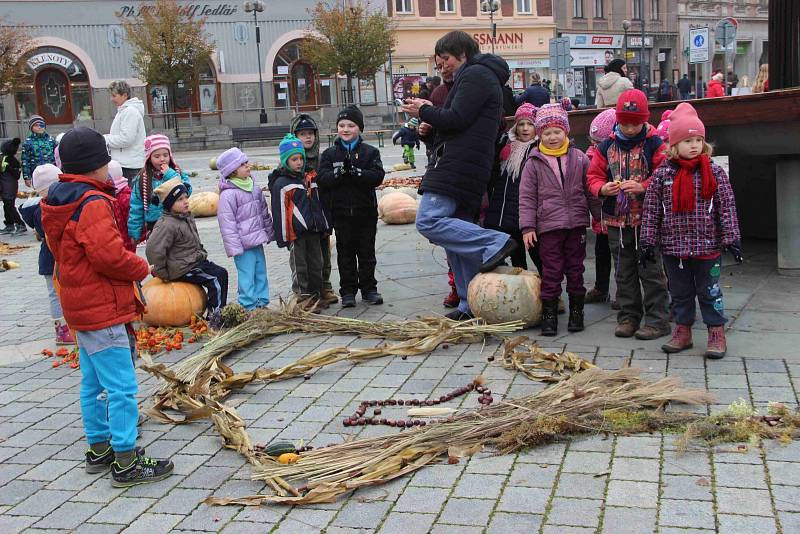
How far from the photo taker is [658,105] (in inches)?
337

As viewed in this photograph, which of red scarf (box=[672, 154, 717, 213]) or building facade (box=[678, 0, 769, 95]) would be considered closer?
red scarf (box=[672, 154, 717, 213])

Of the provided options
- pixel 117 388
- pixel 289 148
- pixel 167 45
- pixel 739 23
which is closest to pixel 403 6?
pixel 167 45

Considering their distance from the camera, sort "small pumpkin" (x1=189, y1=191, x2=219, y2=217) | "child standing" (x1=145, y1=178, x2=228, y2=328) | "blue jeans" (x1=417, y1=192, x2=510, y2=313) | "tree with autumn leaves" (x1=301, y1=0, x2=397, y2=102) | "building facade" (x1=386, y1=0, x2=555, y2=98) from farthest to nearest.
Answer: "building facade" (x1=386, y1=0, x2=555, y2=98) < "tree with autumn leaves" (x1=301, y1=0, x2=397, y2=102) < "small pumpkin" (x1=189, y1=191, x2=219, y2=217) < "child standing" (x1=145, y1=178, x2=228, y2=328) < "blue jeans" (x1=417, y1=192, x2=510, y2=313)

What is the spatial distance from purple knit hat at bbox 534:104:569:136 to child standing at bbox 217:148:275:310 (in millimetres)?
2642

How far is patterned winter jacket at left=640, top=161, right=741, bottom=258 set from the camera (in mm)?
5738

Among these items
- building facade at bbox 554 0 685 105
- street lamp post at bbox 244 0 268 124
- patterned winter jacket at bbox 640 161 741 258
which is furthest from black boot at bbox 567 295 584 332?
building facade at bbox 554 0 685 105

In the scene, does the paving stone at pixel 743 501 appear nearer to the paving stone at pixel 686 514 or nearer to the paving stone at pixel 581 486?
the paving stone at pixel 686 514

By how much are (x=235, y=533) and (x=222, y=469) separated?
2.53 feet

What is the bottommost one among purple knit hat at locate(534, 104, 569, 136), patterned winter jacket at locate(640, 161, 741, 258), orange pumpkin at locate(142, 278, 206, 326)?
orange pumpkin at locate(142, 278, 206, 326)

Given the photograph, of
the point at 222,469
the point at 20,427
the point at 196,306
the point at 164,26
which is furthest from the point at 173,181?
the point at 164,26

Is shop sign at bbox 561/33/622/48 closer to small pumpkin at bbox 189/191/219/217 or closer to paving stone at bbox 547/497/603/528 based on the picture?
small pumpkin at bbox 189/191/219/217

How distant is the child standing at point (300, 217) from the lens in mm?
7953

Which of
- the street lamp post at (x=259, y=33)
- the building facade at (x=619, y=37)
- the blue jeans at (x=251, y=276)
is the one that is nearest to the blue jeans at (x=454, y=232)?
the blue jeans at (x=251, y=276)

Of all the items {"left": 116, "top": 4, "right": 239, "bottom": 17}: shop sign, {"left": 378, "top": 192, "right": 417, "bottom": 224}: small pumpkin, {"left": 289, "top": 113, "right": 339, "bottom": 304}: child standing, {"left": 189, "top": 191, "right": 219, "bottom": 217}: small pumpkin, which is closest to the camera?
{"left": 289, "top": 113, "right": 339, "bottom": 304}: child standing
